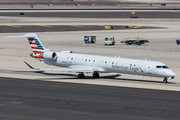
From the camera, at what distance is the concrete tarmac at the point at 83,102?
29189mm

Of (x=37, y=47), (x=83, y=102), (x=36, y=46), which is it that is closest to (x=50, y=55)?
(x=37, y=47)

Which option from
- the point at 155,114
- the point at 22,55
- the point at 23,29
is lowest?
the point at 155,114

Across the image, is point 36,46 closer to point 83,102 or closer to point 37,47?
point 37,47

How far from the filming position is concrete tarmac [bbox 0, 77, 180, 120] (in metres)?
29.2

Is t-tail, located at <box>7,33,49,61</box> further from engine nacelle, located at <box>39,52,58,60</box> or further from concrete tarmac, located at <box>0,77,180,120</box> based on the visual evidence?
concrete tarmac, located at <box>0,77,180,120</box>

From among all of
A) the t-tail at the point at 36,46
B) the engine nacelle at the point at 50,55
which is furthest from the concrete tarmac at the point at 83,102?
A: the t-tail at the point at 36,46

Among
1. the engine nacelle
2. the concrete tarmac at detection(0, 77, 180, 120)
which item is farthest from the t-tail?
the concrete tarmac at detection(0, 77, 180, 120)

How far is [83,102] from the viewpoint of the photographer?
1350 inches

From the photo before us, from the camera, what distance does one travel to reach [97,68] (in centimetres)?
4881

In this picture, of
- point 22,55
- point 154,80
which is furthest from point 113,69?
point 22,55

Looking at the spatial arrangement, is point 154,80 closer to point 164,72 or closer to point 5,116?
point 164,72

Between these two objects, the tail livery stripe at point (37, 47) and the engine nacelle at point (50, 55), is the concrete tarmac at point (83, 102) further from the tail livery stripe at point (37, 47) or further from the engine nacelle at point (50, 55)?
the tail livery stripe at point (37, 47)

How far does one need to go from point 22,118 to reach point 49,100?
7344 mm

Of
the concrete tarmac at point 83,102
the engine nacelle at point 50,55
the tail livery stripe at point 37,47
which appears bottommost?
the concrete tarmac at point 83,102
